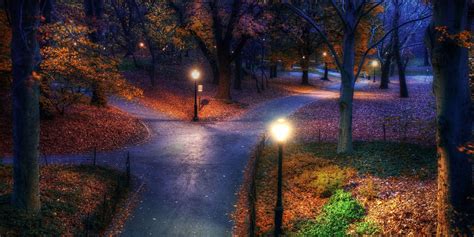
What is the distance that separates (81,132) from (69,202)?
8891 millimetres

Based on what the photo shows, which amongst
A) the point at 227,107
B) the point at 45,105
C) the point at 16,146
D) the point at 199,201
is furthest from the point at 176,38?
the point at 16,146

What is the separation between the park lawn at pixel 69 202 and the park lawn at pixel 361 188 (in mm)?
4418

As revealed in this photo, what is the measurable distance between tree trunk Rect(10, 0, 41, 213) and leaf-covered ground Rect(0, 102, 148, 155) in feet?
26.6

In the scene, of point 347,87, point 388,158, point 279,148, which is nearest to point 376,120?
point 347,87

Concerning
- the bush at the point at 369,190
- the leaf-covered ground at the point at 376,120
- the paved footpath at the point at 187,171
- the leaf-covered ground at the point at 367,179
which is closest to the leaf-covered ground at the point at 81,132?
the paved footpath at the point at 187,171

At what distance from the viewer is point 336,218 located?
974cm

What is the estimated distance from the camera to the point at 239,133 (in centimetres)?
2214

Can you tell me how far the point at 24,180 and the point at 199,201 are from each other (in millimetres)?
5273

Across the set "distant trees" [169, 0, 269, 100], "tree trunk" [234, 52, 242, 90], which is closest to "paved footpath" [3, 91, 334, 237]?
"distant trees" [169, 0, 269, 100]

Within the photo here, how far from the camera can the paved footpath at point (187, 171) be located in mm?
10969

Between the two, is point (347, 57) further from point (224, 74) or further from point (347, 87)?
point (224, 74)

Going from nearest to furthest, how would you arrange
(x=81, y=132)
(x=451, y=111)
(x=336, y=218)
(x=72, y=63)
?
(x=451, y=111) → (x=336, y=218) → (x=72, y=63) → (x=81, y=132)

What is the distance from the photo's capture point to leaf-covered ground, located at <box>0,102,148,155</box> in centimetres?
1727

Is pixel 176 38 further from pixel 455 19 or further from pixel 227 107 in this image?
pixel 455 19
